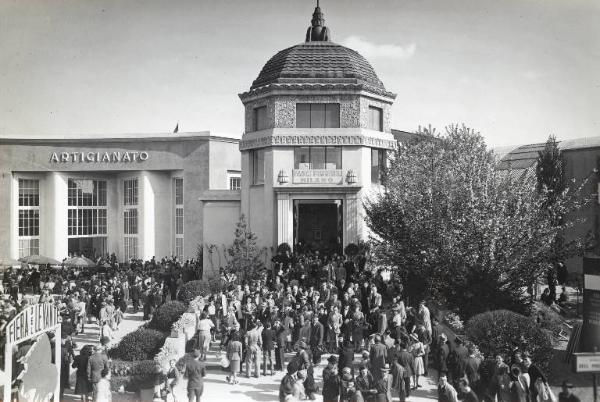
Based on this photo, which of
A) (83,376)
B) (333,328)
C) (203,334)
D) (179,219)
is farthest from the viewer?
(179,219)

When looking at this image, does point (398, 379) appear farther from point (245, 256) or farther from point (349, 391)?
point (245, 256)

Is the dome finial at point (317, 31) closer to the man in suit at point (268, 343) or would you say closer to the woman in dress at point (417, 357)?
the man in suit at point (268, 343)

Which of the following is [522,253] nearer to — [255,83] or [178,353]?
[178,353]

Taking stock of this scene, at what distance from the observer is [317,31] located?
3388 cm

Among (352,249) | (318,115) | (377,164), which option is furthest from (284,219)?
(377,164)

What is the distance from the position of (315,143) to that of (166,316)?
579 inches

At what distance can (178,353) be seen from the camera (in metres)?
14.8

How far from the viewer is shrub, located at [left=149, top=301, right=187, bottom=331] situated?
18.2 meters

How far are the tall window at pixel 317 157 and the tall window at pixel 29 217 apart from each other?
23600mm

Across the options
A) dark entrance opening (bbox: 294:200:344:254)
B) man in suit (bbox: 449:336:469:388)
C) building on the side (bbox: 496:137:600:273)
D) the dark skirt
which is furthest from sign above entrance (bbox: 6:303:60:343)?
building on the side (bbox: 496:137:600:273)

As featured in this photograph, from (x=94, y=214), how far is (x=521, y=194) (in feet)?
114

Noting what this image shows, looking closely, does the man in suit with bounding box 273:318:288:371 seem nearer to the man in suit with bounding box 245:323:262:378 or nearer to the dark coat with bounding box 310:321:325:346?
the man in suit with bounding box 245:323:262:378

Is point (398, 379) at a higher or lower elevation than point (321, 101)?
lower

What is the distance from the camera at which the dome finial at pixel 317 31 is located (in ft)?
111
